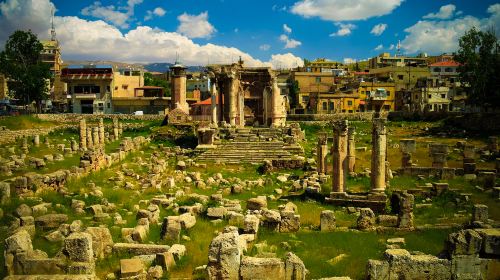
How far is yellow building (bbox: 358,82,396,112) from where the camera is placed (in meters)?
70.1

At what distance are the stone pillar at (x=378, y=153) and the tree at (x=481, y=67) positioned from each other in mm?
37942

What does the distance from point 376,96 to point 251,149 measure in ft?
142

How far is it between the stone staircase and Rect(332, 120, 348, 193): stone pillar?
35.9 ft

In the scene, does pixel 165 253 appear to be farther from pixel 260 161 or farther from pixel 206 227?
pixel 260 161

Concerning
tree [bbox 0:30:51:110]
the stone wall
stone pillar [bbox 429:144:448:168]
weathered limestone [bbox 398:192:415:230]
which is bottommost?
weathered limestone [bbox 398:192:415:230]

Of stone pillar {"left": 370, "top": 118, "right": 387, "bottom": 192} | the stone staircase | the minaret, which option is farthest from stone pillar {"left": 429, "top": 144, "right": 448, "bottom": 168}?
the minaret

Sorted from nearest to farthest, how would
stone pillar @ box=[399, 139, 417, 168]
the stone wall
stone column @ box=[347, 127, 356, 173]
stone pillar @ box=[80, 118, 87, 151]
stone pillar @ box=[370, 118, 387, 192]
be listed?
1. stone pillar @ box=[370, 118, 387, 192]
2. stone column @ box=[347, 127, 356, 173]
3. stone pillar @ box=[399, 139, 417, 168]
4. stone pillar @ box=[80, 118, 87, 151]
5. the stone wall

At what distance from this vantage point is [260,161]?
30719 millimetres

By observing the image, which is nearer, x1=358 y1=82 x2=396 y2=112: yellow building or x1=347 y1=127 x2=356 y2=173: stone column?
x1=347 y1=127 x2=356 y2=173: stone column

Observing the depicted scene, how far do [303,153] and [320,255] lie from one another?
2126 centimetres

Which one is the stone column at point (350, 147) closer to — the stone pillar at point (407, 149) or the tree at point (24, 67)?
the stone pillar at point (407, 149)

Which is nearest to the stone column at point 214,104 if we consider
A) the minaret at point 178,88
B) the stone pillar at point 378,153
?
the minaret at point 178,88

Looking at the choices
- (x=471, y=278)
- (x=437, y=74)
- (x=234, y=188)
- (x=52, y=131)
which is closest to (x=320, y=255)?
(x=471, y=278)

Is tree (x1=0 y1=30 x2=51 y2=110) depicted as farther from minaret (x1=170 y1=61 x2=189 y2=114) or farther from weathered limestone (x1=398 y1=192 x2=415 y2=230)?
weathered limestone (x1=398 y1=192 x2=415 y2=230)
